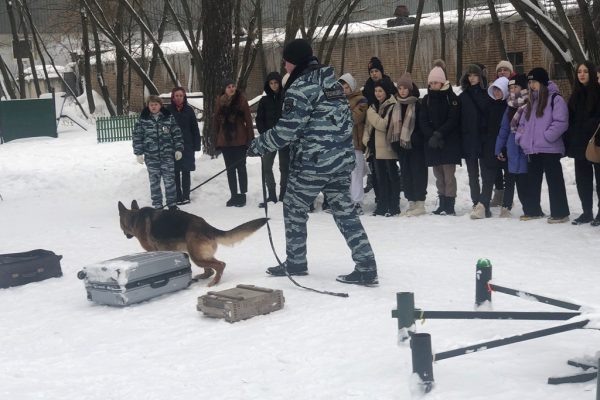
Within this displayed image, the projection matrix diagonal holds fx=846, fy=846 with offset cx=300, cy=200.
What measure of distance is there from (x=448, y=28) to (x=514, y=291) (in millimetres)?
26959

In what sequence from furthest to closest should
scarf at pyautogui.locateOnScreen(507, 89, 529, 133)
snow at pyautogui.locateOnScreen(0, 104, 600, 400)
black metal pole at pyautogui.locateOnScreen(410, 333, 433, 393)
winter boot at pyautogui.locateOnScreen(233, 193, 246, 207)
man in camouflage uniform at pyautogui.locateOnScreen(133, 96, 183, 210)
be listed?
1. winter boot at pyautogui.locateOnScreen(233, 193, 246, 207)
2. man in camouflage uniform at pyautogui.locateOnScreen(133, 96, 183, 210)
3. scarf at pyautogui.locateOnScreen(507, 89, 529, 133)
4. snow at pyautogui.locateOnScreen(0, 104, 600, 400)
5. black metal pole at pyautogui.locateOnScreen(410, 333, 433, 393)

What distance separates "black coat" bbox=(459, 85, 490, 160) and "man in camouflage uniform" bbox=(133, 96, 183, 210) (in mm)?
4343

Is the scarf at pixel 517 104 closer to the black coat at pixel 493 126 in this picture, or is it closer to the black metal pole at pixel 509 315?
the black coat at pixel 493 126

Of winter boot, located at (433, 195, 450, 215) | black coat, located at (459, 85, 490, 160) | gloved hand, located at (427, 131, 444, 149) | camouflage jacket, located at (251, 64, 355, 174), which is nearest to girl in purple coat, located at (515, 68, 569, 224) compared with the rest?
black coat, located at (459, 85, 490, 160)

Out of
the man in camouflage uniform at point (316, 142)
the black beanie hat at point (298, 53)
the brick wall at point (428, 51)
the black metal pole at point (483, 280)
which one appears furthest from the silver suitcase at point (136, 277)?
the brick wall at point (428, 51)

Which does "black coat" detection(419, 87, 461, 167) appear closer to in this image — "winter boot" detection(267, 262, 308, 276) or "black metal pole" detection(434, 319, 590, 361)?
"winter boot" detection(267, 262, 308, 276)

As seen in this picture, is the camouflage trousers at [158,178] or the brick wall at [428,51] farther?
the brick wall at [428,51]

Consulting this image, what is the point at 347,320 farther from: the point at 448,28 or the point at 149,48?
the point at 149,48

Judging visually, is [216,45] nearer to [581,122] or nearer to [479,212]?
[479,212]

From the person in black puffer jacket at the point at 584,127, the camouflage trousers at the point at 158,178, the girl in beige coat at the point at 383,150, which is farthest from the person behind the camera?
the camouflage trousers at the point at 158,178

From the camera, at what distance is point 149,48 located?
151ft

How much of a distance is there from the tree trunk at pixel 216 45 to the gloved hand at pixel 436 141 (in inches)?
202

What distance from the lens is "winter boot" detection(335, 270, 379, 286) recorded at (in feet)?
23.6

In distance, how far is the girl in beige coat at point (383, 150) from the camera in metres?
11.1
